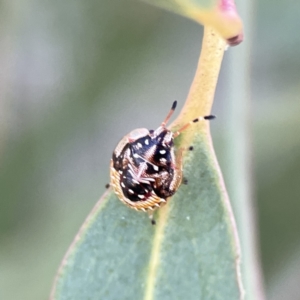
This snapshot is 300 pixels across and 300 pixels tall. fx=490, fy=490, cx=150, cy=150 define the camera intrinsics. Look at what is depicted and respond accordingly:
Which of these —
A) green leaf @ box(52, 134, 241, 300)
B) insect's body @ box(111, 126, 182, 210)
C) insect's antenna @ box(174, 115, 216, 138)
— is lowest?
green leaf @ box(52, 134, 241, 300)

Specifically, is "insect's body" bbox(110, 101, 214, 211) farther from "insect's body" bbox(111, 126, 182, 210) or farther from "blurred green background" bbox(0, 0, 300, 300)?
Result: "blurred green background" bbox(0, 0, 300, 300)

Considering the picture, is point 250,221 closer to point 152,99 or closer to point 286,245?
point 286,245

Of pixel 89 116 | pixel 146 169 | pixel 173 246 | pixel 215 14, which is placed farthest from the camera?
pixel 89 116

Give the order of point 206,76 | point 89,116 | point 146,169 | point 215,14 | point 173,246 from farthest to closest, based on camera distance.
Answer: point 89,116 < point 146,169 < point 173,246 < point 206,76 < point 215,14

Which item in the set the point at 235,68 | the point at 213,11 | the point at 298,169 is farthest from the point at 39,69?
the point at 213,11

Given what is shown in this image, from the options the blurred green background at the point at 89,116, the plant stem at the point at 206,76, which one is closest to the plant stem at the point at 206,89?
the plant stem at the point at 206,76

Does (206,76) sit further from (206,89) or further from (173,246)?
(173,246)

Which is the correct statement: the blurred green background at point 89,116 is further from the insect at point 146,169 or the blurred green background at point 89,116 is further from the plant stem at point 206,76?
the plant stem at point 206,76

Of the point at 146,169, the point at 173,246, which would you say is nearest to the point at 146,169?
the point at 146,169

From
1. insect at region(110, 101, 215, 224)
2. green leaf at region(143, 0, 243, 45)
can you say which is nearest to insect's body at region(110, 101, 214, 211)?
insect at region(110, 101, 215, 224)
